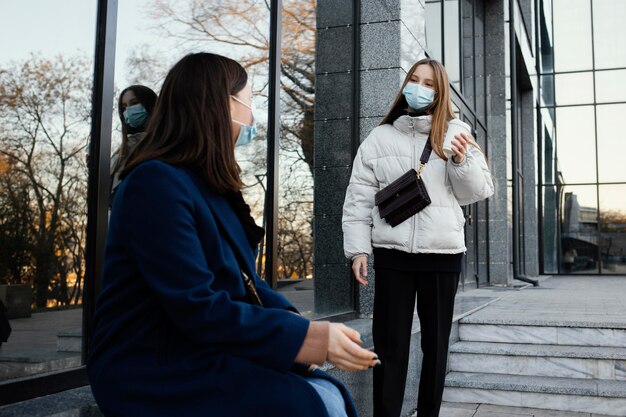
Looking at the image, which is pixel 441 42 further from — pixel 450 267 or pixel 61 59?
pixel 61 59

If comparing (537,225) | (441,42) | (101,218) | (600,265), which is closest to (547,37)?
(537,225)

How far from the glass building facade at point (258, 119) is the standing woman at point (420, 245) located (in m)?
1.15

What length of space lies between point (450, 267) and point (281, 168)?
174 centimetres

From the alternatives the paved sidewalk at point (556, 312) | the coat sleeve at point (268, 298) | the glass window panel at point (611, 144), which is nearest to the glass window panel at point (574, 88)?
the glass window panel at point (611, 144)

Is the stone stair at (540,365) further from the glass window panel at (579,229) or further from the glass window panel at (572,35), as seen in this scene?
the glass window panel at (572,35)

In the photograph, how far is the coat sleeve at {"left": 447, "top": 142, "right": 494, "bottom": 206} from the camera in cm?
320

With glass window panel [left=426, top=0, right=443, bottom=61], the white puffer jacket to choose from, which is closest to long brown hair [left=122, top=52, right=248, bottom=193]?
the white puffer jacket

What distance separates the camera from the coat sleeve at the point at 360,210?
11.1ft

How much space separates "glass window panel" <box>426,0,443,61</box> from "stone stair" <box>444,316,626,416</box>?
3487 millimetres

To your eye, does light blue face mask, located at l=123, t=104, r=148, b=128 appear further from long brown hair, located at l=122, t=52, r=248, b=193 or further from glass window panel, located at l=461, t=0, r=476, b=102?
glass window panel, located at l=461, t=0, r=476, b=102

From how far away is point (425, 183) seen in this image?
11.0 feet

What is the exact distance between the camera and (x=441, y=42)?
27.1ft

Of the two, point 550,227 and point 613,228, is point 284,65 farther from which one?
point 613,228

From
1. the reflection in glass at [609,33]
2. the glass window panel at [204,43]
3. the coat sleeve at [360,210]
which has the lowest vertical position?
the coat sleeve at [360,210]
